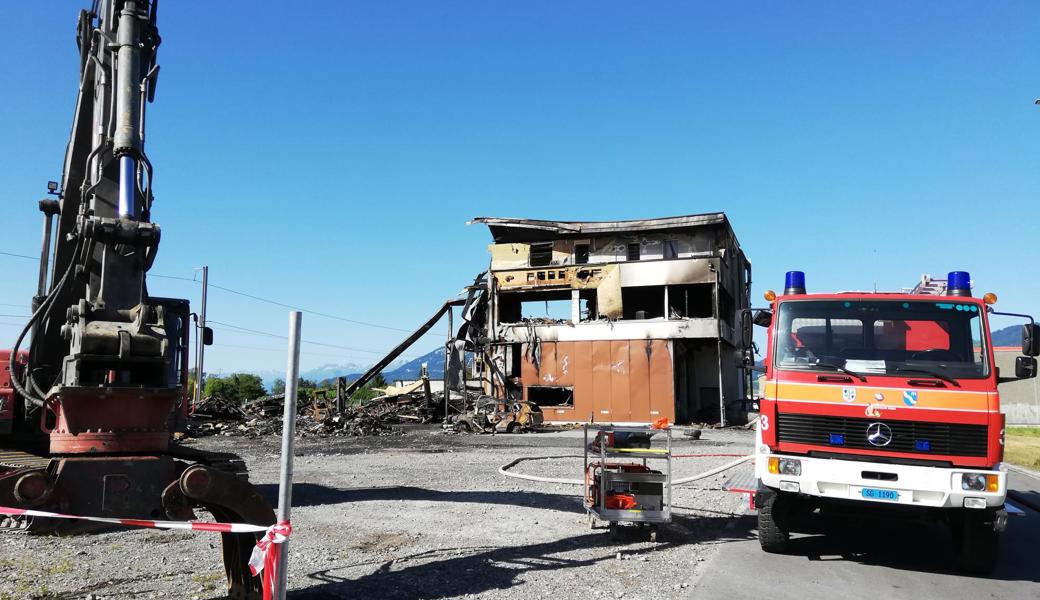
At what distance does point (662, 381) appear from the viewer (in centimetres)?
3278

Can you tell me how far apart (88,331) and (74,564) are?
2.80 meters

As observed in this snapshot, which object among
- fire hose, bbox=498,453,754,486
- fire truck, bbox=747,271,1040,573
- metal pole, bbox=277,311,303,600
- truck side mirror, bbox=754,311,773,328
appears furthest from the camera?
fire hose, bbox=498,453,754,486

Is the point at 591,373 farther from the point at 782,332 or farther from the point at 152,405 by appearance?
the point at 152,405

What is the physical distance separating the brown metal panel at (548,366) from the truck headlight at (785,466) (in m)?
27.6

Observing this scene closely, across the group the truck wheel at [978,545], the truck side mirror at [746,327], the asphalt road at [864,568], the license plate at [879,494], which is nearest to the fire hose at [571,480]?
the asphalt road at [864,568]

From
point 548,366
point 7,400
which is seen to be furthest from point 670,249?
point 7,400

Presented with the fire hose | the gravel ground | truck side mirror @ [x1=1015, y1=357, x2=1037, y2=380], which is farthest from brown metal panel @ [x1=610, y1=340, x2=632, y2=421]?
truck side mirror @ [x1=1015, y1=357, x2=1037, y2=380]

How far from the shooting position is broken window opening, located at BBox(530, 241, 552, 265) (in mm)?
38125

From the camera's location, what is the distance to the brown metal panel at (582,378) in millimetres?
33781

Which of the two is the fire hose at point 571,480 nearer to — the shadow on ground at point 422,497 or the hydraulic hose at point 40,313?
the shadow on ground at point 422,497

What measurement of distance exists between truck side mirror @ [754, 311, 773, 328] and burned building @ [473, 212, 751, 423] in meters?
25.0

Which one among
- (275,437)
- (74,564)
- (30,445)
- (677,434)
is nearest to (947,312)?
(74,564)

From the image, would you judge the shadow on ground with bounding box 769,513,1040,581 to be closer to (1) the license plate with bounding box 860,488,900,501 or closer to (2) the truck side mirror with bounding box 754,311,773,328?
(1) the license plate with bounding box 860,488,900,501

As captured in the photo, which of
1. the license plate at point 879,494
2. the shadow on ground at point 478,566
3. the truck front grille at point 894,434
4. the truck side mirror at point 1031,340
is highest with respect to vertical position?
the truck side mirror at point 1031,340
